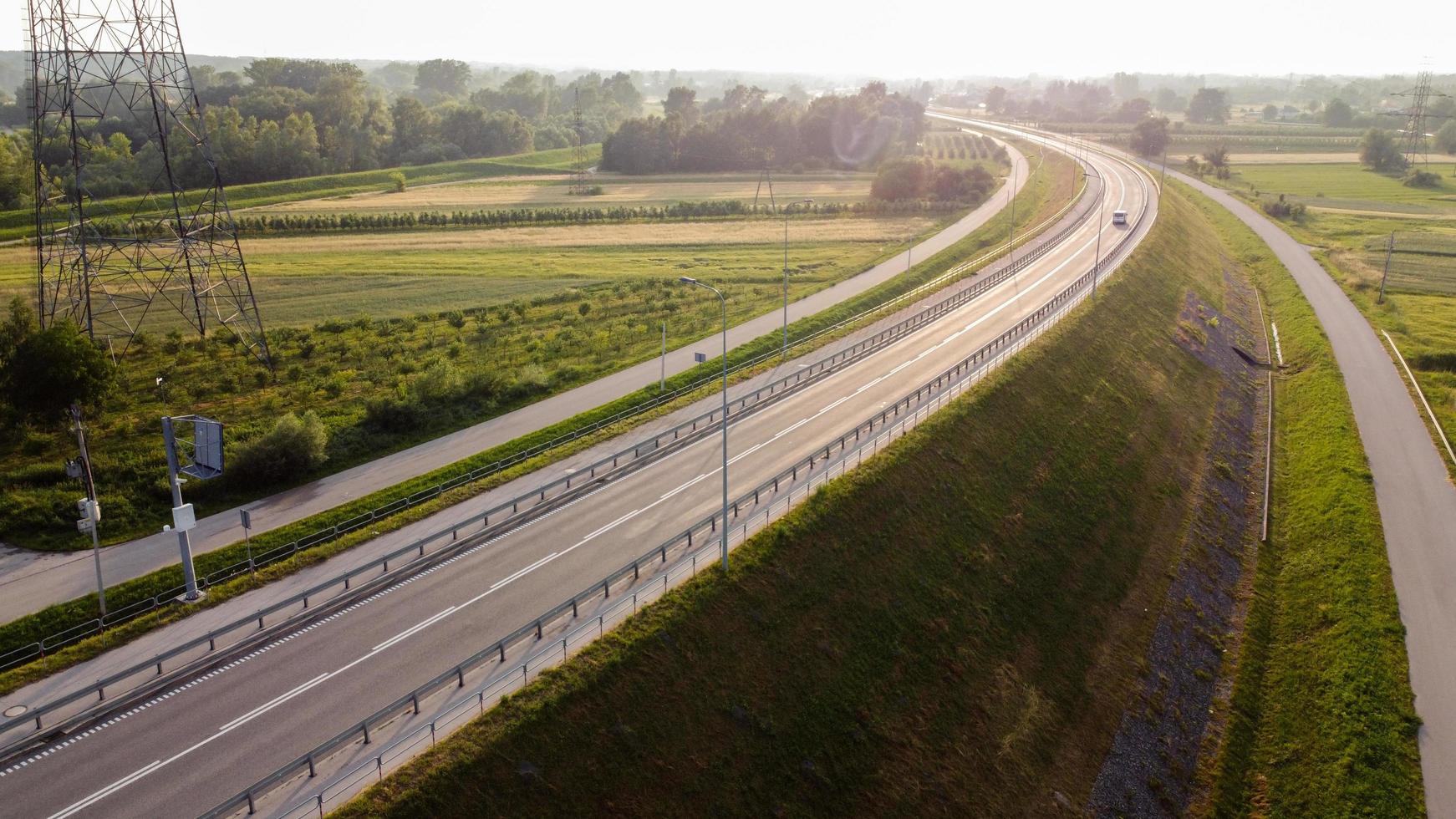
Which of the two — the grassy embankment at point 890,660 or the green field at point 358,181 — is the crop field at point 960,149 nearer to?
the green field at point 358,181

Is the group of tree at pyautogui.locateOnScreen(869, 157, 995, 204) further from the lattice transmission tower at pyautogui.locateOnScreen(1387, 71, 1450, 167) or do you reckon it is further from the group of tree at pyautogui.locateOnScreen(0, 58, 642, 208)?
the lattice transmission tower at pyautogui.locateOnScreen(1387, 71, 1450, 167)

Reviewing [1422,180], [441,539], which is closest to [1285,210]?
[1422,180]

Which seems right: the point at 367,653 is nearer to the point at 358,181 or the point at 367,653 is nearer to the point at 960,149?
the point at 358,181

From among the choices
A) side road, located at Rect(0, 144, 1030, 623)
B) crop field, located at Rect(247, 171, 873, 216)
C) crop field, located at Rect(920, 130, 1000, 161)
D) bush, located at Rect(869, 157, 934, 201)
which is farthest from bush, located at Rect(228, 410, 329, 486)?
crop field, located at Rect(920, 130, 1000, 161)

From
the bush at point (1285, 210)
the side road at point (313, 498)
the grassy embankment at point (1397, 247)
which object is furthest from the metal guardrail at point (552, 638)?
the bush at point (1285, 210)

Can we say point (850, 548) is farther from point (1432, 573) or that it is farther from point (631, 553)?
point (1432, 573)

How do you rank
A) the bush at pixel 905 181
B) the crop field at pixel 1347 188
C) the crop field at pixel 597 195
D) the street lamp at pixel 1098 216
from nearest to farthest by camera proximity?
the street lamp at pixel 1098 216, the crop field at pixel 597 195, the bush at pixel 905 181, the crop field at pixel 1347 188

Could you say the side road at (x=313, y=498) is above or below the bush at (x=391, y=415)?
below
